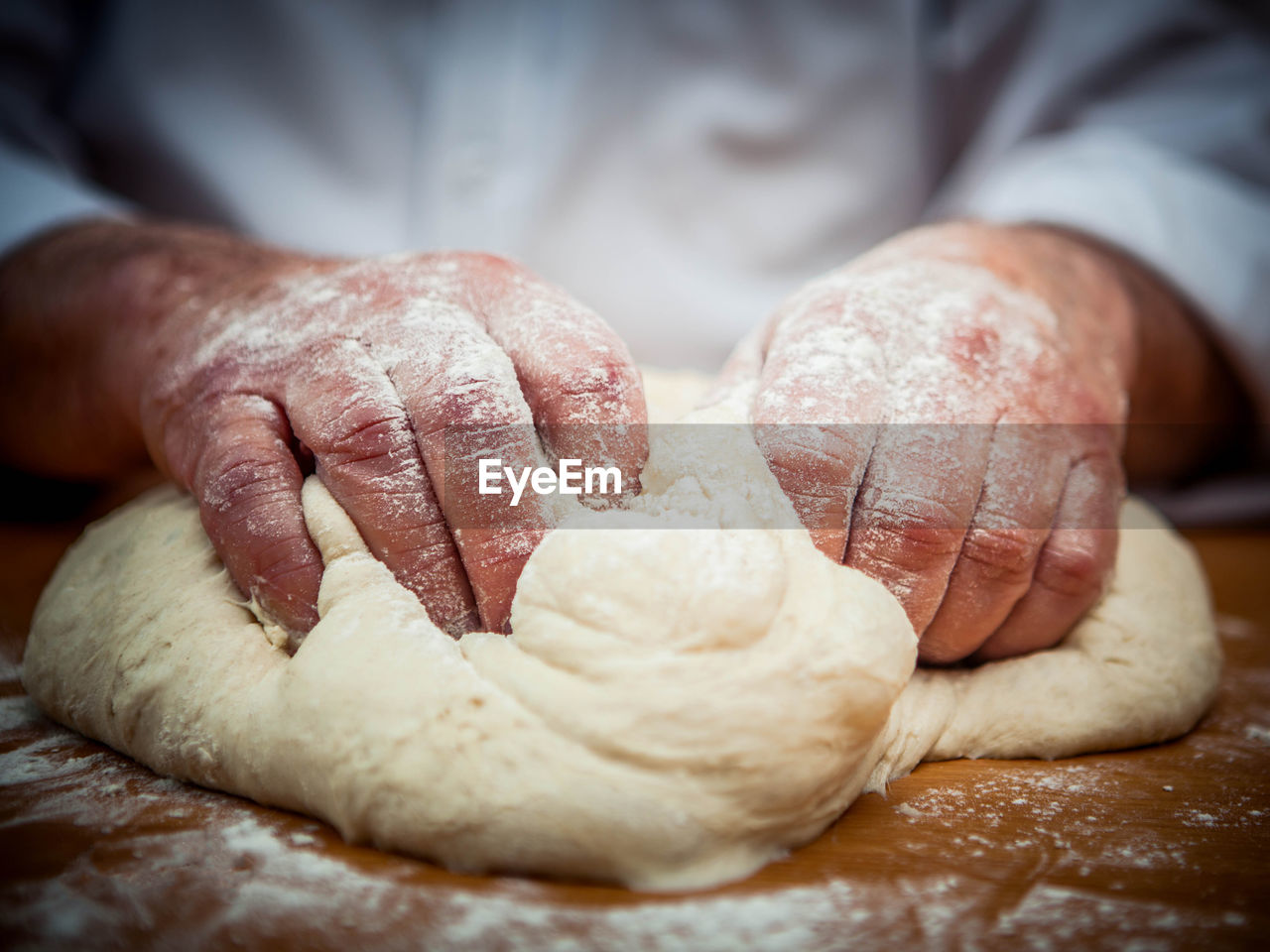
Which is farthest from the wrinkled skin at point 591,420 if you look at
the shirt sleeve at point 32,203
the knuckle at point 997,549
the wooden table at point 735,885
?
the shirt sleeve at point 32,203

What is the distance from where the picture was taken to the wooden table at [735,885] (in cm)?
65

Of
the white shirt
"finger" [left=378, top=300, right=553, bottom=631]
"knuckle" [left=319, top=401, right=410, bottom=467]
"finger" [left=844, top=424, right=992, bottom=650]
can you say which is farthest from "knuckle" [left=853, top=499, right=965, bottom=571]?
the white shirt

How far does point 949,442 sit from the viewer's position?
933 millimetres

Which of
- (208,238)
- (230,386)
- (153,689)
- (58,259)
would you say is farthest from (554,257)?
(153,689)

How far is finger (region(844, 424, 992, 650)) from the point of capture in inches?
35.4

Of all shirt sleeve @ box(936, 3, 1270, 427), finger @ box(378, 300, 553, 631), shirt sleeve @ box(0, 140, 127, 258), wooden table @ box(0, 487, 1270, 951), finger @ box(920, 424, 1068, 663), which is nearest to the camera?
wooden table @ box(0, 487, 1270, 951)

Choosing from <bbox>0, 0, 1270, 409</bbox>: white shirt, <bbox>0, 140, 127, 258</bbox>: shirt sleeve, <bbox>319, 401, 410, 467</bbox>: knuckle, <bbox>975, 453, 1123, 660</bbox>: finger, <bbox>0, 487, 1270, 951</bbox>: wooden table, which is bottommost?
<bbox>0, 487, 1270, 951</bbox>: wooden table

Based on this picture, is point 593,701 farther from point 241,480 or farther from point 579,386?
point 241,480

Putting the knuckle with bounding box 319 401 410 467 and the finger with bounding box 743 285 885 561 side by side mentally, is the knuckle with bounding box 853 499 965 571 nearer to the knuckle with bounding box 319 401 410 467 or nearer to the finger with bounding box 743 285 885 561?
the finger with bounding box 743 285 885 561

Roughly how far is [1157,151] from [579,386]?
6.04 feet

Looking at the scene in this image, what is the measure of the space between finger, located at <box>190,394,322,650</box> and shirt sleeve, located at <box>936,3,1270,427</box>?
1679 mm

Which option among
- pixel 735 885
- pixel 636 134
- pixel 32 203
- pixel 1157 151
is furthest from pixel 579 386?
pixel 1157 151

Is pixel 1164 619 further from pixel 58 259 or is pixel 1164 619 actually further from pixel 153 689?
pixel 58 259

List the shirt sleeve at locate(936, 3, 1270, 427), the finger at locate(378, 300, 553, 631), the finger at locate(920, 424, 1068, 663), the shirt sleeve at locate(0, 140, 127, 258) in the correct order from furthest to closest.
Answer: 1. the shirt sleeve at locate(936, 3, 1270, 427)
2. the shirt sleeve at locate(0, 140, 127, 258)
3. the finger at locate(920, 424, 1068, 663)
4. the finger at locate(378, 300, 553, 631)
